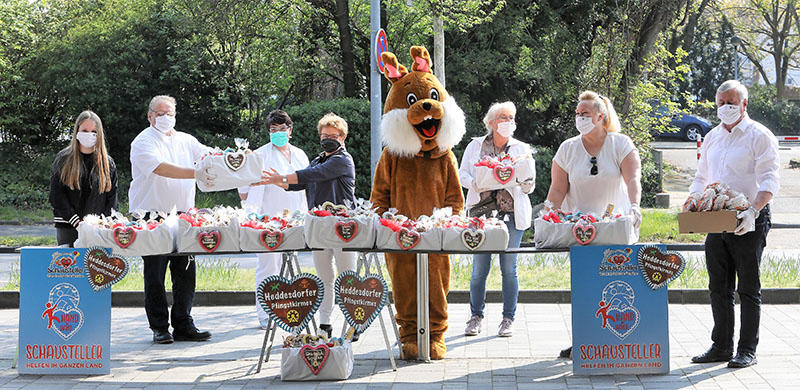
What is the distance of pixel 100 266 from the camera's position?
6.92 m

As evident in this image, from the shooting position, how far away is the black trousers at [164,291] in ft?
26.9

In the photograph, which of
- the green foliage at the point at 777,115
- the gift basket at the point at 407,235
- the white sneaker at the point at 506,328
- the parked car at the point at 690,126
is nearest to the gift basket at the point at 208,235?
the gift basket at the point at 407,235

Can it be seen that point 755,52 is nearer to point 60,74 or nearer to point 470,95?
point 470,95

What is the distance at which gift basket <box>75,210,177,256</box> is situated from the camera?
685 centimetres

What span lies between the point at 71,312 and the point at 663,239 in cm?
1109

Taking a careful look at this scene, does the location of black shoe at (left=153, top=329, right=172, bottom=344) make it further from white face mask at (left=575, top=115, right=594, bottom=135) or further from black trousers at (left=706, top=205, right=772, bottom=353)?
black trousers at (left=706, top=205, right=772, bottom=353)

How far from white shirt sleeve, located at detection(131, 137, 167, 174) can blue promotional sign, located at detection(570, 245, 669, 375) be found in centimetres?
362

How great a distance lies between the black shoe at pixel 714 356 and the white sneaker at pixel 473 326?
6.79 ft

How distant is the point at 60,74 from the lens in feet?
73.9

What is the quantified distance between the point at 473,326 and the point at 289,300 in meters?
2.19

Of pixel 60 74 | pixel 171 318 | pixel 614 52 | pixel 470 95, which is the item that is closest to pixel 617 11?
pixel 614 52

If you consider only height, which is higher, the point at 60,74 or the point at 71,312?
the point at 60,74

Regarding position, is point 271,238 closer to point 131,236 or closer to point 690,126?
point 131,236

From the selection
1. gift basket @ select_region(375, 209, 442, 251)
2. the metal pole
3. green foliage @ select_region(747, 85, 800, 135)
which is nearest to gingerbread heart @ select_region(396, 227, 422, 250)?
gift basket @ select_region(375, 209, 442, 251)
